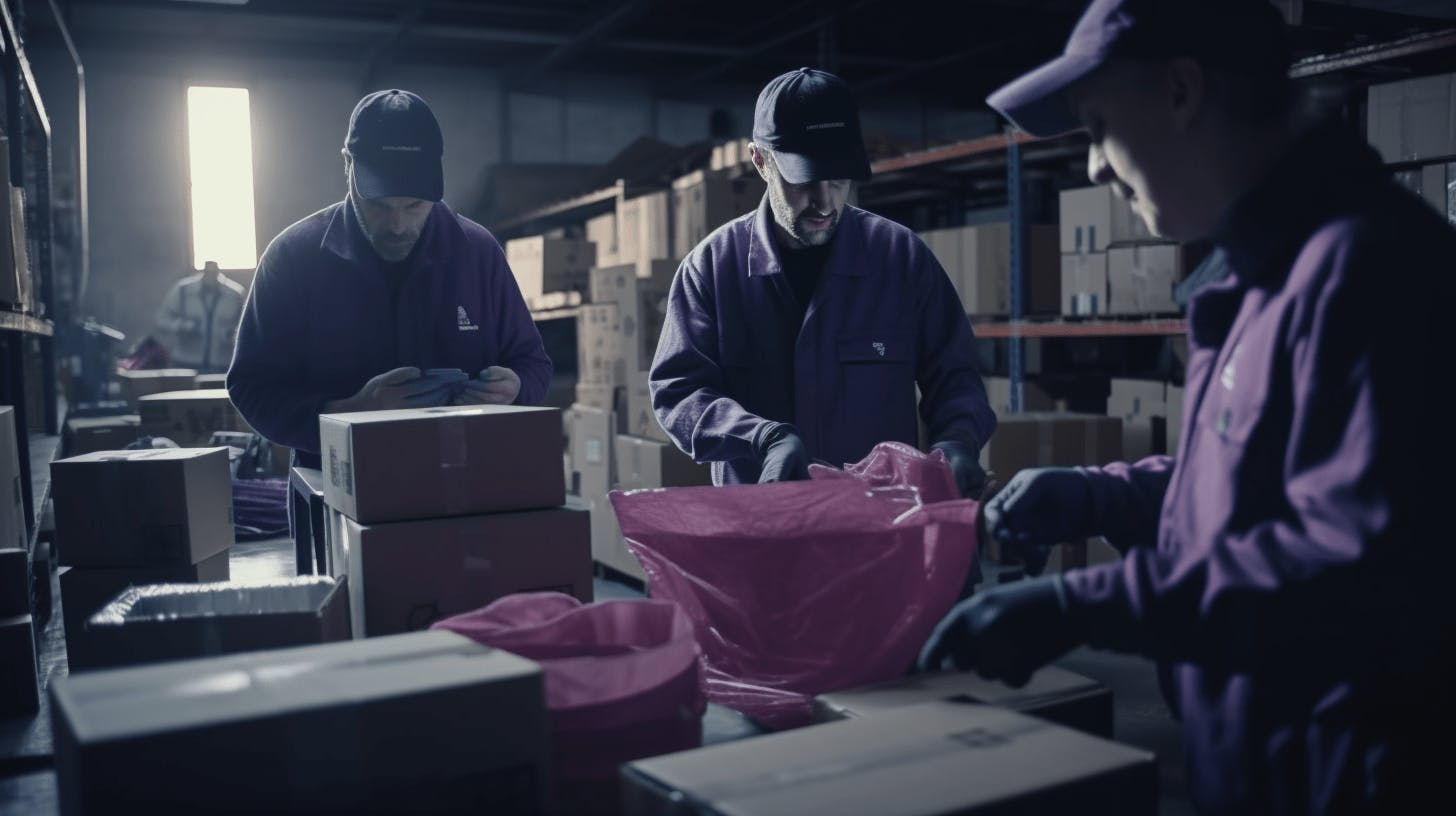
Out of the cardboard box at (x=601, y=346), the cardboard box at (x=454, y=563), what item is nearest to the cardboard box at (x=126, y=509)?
the cardboard box at (x=454, y=563)

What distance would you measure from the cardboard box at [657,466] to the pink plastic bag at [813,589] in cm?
326

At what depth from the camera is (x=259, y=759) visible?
967mm

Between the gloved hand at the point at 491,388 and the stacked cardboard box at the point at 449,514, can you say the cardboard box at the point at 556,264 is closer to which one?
the gloved hand at the point at 491,388

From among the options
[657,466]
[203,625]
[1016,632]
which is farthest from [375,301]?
[657,466]

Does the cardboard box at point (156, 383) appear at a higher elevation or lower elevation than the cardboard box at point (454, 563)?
higher

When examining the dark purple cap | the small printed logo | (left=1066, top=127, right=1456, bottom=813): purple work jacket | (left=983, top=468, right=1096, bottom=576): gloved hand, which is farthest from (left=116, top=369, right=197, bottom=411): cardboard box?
(left=1066, top=127, right=1456, bottom=813): purple work jacket

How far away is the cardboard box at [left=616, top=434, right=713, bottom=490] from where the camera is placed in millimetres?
5043

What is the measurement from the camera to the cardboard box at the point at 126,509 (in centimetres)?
255

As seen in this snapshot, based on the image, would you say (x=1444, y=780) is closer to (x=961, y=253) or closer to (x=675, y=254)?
(x=961, y=253)

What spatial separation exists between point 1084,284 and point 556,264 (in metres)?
4.17

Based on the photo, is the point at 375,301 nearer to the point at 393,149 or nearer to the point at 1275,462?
the point at 393,149

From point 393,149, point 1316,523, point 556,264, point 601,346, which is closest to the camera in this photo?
point 1316,523

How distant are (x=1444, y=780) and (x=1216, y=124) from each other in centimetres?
62

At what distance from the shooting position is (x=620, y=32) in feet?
34.5
